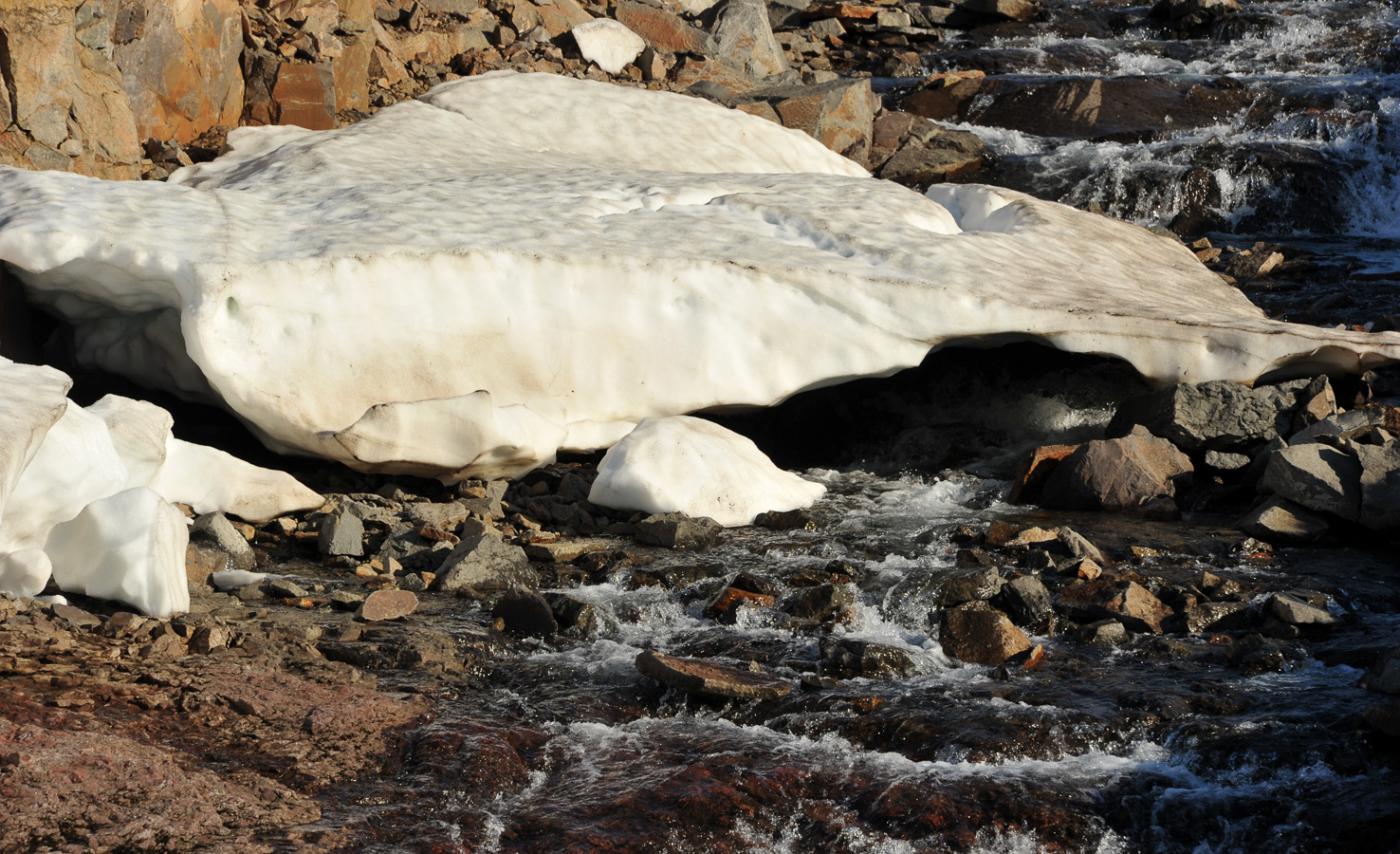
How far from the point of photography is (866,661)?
3758mm

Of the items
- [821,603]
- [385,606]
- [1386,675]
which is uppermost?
[1386,675]

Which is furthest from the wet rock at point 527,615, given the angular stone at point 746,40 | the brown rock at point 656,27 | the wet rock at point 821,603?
the angular stone at point 746,40

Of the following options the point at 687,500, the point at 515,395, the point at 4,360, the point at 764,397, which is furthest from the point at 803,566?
the point at 4,360

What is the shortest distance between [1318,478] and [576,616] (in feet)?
10.6

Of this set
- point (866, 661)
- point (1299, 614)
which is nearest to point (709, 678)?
point (866, 661)

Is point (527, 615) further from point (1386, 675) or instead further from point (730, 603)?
point (1386, 675)

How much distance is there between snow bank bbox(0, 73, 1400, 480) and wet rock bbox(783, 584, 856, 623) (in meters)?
1.60

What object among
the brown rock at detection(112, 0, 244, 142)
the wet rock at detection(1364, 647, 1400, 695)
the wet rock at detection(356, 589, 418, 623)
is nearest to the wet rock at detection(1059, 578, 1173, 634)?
the wet rock at detection(1364, 647, 1400, 695)

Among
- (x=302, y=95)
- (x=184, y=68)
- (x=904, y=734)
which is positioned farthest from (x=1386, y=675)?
(x=302, y=95)

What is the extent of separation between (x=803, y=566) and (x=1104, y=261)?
328 centimetres

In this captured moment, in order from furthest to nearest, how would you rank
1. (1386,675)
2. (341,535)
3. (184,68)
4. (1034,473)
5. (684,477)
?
(184,68) < (1034,473) < (684,477) < (341,535) < (1386,675)

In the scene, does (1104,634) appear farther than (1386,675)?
Yes

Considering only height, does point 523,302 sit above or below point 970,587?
above

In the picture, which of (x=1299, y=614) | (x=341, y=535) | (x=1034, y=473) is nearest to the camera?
(x=1299, y=614)
